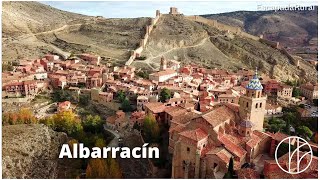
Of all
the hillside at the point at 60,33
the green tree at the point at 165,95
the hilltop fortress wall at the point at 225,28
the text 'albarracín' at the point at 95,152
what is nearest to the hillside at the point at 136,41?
the hillside at the point at 60,33

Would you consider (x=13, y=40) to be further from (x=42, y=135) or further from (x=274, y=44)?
(x=274, y=44)

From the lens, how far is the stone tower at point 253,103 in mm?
10125

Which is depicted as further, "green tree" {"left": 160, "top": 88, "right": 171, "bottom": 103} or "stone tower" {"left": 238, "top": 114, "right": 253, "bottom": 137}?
"green tree" {"left": 160, "top": 88, "right": 171, "bottom": 103}

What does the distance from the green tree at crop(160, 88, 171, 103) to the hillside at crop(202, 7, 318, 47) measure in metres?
17.4

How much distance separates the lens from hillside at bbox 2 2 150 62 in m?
23.7

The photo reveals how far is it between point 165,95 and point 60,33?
15.7m

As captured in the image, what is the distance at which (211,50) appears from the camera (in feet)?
90.0

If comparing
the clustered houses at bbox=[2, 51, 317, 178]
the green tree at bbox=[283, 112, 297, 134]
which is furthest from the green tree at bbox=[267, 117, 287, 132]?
the clustered houses at bbox=[2, 51, 317, 178]

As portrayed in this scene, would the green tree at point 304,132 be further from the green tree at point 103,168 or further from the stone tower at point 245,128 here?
the green tree at point 103,168

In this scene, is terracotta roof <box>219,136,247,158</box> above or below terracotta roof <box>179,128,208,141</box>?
below

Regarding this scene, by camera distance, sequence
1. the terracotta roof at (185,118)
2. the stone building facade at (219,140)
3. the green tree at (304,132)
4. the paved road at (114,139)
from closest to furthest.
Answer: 1. the stone building facade at (219,140)
2. the green tree at (304,132)
3. the terracotta roof at (185,118)
4. the paved road at (114,139)

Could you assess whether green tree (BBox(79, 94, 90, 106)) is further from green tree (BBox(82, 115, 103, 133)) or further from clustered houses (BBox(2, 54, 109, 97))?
green tree (BBox(82, 115, 103, 133))

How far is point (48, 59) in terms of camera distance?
20.8m

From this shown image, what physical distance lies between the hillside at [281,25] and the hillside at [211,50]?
414 centimetres
